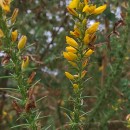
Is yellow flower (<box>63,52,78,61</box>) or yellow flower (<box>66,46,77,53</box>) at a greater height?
yellow flower (<box>66,46,77,53</box>)

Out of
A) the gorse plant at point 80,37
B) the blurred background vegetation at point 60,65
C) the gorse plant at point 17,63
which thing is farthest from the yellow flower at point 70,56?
the blurred background vegetation at point 60,65

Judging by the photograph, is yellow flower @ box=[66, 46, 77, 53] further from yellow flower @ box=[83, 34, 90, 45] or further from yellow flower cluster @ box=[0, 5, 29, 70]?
yellow flower cluster @ box=[0, 5, 29, 70]

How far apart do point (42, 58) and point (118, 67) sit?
99cm

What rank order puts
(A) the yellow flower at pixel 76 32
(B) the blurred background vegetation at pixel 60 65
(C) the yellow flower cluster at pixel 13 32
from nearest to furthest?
(C) the yellow flower cluster at pixel 13 32 < (A) the yellow flower at pixel 76 32 < (B) the blurred background vegetation at pixel 60 65

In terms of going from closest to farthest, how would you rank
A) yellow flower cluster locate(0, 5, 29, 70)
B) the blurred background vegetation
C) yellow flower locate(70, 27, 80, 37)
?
yellow flower cluster locate(0, 5, 29, 70) < yellow flower locate(70, 27, 80, 37) < the blurred background vegetation

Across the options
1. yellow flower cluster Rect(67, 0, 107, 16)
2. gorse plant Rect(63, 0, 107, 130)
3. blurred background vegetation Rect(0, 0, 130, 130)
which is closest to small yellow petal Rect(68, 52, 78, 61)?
gorse plant Rect(63, 0, 107, 130)

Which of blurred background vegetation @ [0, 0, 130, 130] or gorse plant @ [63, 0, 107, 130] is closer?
gorse plant @ [63, 0, 107, 130]

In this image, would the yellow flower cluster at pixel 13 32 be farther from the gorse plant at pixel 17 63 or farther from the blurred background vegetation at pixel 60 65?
the blurred background vegetation at pixel 60 65

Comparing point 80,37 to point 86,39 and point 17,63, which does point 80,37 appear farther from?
point 17,63

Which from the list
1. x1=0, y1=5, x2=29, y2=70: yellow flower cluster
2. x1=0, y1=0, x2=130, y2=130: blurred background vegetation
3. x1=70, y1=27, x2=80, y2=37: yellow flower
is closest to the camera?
x1=0, y1=5, x2=29, y2=70: yellow flower cluster

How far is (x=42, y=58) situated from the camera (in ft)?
10.8

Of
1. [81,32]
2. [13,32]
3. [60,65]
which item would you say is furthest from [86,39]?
[60,65]

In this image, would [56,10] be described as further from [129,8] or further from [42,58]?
[129,8]

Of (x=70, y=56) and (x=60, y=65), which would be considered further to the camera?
(x=60, y=65)
